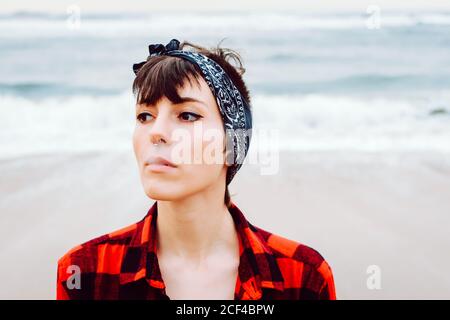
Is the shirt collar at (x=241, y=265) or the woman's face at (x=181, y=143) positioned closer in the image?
the woman's face at (x=181, y=143)

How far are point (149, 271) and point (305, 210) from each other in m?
3.49

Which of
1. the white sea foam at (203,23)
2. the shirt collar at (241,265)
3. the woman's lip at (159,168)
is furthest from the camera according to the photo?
the white sea foam at (203,23)

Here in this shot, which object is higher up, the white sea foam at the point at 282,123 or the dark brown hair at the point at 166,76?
the white sea foam at the point at 282,123

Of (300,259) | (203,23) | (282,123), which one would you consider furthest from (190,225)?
(203,23)

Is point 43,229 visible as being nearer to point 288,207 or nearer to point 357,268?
point 288,207

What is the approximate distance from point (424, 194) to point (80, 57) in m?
11.2

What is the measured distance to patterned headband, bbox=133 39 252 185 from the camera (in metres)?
2.47

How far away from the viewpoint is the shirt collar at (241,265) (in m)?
2.45

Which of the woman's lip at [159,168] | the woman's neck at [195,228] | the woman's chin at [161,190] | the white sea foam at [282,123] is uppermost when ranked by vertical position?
the white sea foam at [282,123]

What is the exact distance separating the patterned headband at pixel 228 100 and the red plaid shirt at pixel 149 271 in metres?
0.37

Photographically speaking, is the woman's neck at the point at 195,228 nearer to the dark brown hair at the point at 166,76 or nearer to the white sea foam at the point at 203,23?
the dark brown hair at the point at 166,76

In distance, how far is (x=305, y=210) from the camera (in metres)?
5.76

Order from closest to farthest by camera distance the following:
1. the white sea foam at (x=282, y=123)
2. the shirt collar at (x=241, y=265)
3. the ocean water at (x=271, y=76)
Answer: the shirt collar at (x=241, y=265), the white sea foam at (x=282, y=123), the ocean water at (x=271, y=76)

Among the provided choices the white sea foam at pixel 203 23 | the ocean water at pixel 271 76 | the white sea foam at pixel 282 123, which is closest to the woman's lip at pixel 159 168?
the ocean water at pixel 271 76
